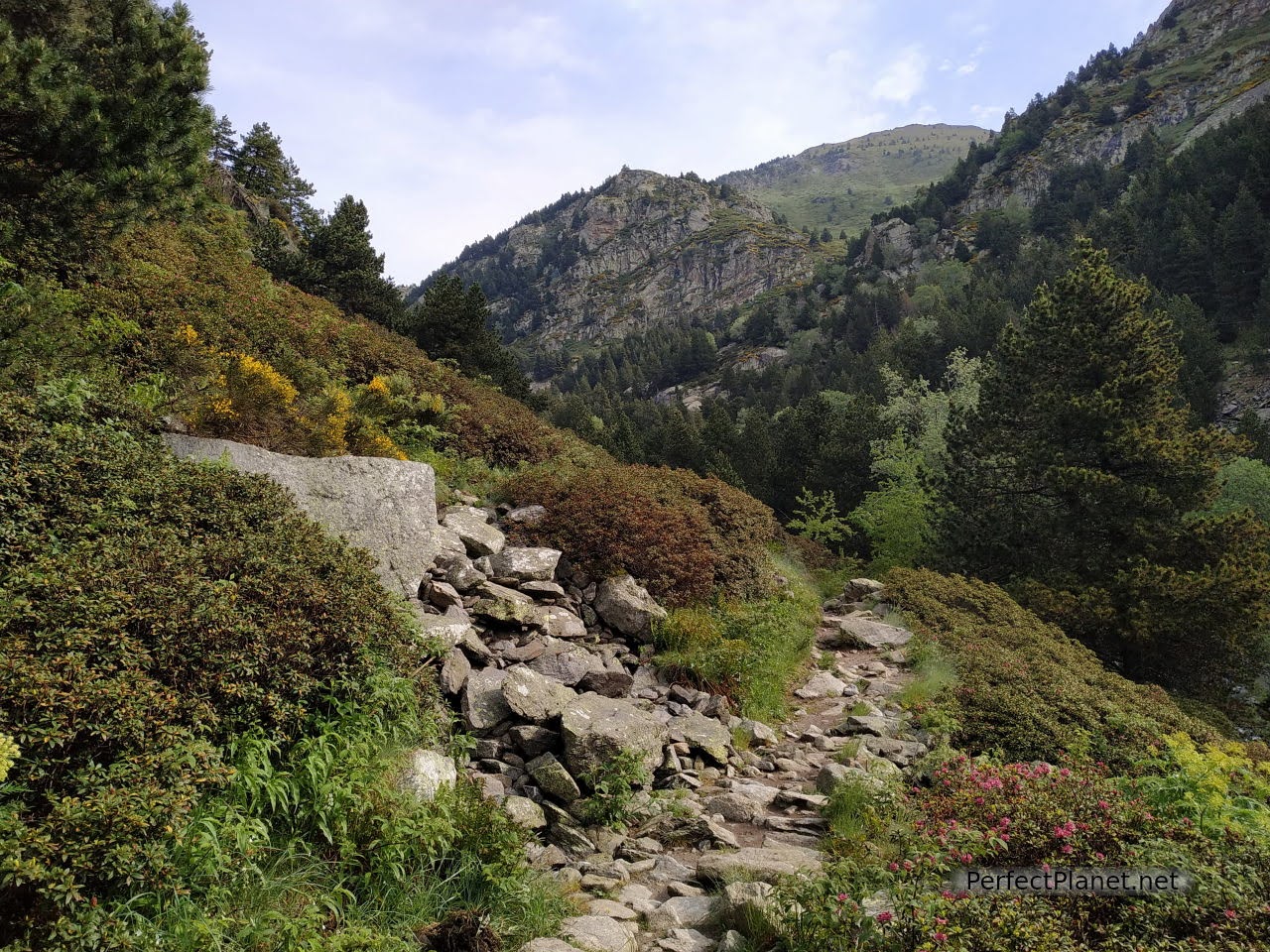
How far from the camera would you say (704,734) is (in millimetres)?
6988

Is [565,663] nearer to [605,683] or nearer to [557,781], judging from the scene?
[605,683]

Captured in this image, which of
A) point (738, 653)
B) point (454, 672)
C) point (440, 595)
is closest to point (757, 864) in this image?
point (454, 672)

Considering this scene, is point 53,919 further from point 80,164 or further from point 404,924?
point 80,164

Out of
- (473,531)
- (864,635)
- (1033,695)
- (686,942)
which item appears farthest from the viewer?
(864,635)

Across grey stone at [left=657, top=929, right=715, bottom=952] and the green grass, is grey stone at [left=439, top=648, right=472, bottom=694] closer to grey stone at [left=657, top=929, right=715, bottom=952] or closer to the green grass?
the green grass

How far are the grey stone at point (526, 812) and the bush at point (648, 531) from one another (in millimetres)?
4259

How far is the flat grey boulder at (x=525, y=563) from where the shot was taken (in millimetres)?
8391

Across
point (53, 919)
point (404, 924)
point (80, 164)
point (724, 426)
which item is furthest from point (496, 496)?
point (724, 426)

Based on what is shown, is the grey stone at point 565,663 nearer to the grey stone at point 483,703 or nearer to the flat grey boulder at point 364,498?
the grey stone at point 483,703

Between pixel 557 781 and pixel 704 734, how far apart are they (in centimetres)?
206

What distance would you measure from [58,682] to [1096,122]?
147 metres

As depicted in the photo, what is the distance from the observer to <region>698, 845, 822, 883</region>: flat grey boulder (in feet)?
14.9

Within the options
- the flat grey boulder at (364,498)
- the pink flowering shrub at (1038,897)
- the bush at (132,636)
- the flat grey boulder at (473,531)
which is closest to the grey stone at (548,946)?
the pink flowering shrub at (1038,897)

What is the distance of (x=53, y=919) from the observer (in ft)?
8.74
